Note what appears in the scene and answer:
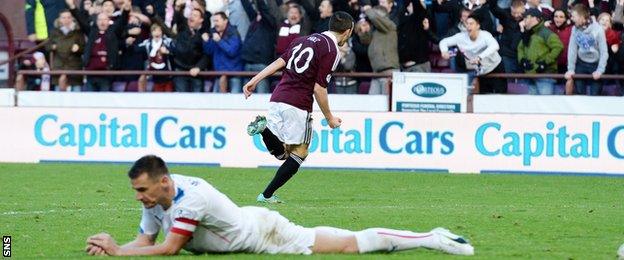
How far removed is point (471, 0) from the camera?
990 inches

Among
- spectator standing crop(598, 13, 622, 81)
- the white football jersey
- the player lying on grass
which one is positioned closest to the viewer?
the player lying on grass

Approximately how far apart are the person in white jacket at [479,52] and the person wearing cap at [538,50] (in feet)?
1.43

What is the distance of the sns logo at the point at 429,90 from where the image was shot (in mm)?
24250

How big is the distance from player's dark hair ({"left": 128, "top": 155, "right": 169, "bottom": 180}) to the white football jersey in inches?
10.7

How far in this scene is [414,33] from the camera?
82.0 ft

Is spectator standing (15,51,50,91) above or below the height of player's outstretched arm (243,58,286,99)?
below

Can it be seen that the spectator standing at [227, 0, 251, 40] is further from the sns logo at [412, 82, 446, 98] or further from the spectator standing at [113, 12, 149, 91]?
the sns logo at [412, 82, 446, 98]

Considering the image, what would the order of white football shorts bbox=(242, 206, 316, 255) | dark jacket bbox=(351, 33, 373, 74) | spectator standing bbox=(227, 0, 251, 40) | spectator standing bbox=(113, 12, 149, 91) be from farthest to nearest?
spectator standing bbox=(113, 12, 149, 91)
spectator standing bbox=(227, 0, 251, 40)
dark jacket bbox=(351, 33, 373, 74)
white football shorts bbox=(242, 206, 316, 255)

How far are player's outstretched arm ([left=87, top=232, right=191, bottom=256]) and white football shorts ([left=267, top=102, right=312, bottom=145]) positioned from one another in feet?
19.8

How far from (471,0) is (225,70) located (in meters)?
4.53

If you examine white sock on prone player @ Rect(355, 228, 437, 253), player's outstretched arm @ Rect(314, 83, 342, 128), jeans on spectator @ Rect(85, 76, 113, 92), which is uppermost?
player's outstretched arm @ Rect(314, 83, 342, 128)

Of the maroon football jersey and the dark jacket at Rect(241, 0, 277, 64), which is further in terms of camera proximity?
the dark jacket at Rect(241, 0, 277, 64)

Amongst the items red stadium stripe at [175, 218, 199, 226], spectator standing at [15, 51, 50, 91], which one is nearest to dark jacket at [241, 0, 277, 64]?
spectator standing at [15, 51, 50, 91]

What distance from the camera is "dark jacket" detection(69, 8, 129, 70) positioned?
26891 millimetres
